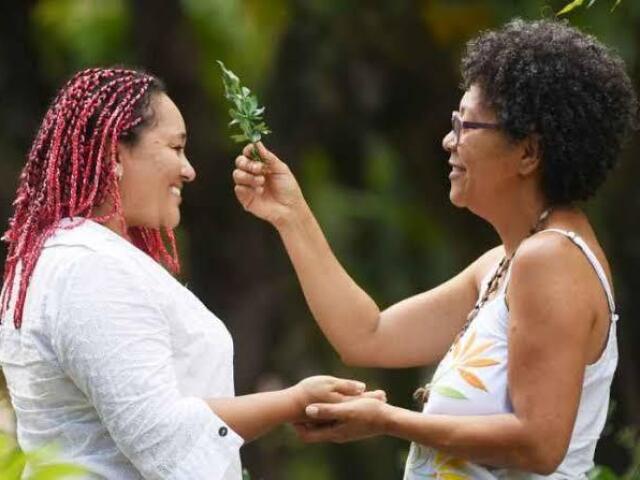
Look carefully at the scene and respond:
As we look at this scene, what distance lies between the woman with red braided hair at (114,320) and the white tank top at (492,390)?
0.19 metres

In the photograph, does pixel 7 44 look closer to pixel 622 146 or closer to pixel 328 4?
pixel 328 4

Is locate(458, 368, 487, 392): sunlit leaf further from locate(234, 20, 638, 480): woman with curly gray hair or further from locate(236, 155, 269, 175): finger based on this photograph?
locate(236, 155, 269, 175): finger

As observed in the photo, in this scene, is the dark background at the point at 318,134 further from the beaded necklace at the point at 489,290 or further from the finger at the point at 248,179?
the beaded necklace at the point at 489,290

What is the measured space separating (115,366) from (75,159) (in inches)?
20.6

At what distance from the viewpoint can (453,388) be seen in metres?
4.30

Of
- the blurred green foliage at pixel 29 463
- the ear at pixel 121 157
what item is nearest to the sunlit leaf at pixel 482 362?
the ear at pixel 121 157

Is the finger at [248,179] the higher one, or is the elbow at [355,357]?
the finger at [248,179]

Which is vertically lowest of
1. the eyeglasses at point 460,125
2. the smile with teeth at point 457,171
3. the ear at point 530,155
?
the smile with teeth at point 457,171

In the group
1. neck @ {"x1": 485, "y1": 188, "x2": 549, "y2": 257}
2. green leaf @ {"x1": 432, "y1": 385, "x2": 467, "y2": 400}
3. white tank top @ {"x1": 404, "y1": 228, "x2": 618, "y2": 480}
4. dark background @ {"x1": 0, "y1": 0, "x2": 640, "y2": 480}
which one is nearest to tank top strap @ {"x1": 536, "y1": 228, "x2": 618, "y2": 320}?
white tank top @ {"x1": 404, "y1": 228, "x2": 618, "y2": 480}

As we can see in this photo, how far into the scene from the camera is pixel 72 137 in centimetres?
421

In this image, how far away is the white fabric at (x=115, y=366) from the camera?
3969 millimetres

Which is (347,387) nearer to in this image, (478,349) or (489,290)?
(478,349)

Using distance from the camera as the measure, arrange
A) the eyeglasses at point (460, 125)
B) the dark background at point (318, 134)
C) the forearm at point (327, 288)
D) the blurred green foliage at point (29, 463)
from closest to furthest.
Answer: the blurred green foliage at point (29, 463) < the eyeglasses at point (460, 125) < the forearm at point (327, 288) < the dark background at point (318, 134)

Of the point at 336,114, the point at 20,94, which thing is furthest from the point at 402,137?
the point at 20,94
